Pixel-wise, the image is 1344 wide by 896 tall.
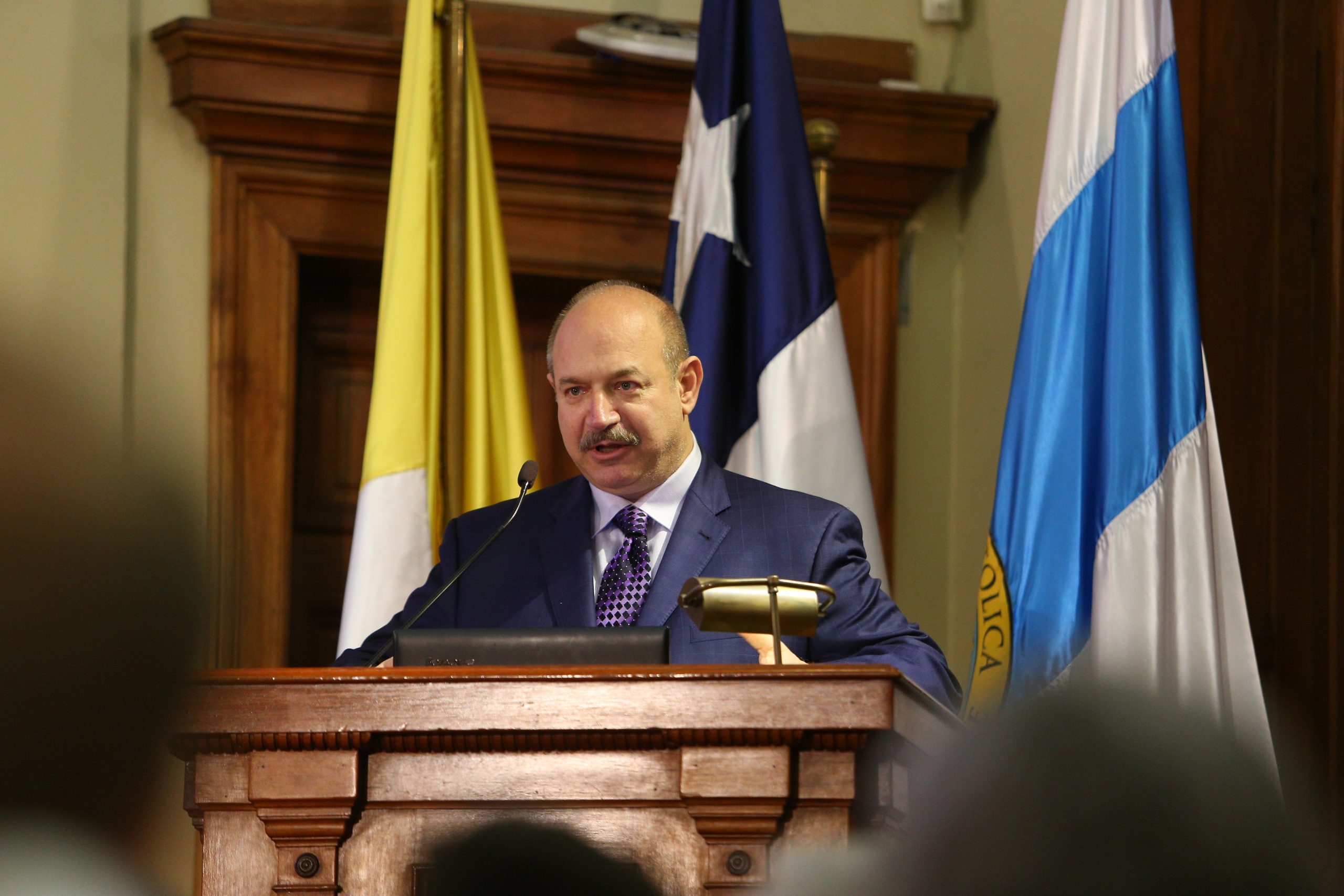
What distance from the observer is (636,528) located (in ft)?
9.11

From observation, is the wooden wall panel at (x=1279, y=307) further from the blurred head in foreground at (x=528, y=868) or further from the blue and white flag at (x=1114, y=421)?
the blurred head in foreground at (x=528, y=868)

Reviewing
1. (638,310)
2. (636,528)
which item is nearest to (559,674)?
(636,528)

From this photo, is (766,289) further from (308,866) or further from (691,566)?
(308,866)

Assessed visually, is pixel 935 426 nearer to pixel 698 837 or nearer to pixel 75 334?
pixel 698 837

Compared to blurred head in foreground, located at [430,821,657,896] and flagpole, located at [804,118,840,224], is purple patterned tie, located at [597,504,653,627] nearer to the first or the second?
flagpole, located at [804,118,840,224]

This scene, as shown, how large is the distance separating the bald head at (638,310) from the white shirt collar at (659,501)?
18 centimetres

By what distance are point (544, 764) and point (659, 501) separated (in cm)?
107

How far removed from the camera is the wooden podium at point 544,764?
176 cm

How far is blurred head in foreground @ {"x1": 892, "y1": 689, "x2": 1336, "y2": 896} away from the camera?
1.69ft

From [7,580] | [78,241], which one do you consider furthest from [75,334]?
[78,241]

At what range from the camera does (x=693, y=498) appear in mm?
2787

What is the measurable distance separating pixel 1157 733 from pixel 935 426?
13.2ft

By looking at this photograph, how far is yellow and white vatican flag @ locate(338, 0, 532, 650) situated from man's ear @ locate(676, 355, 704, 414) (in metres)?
0.99

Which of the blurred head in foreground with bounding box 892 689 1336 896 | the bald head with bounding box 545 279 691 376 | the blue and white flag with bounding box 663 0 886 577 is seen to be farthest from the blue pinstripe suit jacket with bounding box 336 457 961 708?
the blurred head in foreground with bounding box 892 689 1336 896
